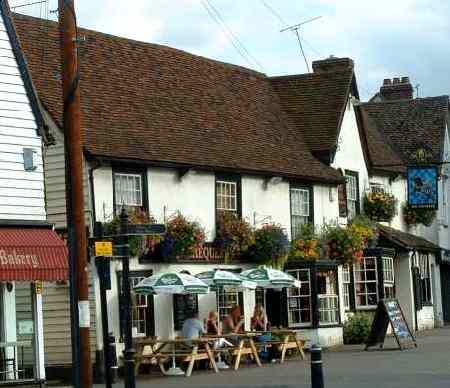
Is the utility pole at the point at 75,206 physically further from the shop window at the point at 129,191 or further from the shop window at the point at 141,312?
the shop window at the point at 141,312

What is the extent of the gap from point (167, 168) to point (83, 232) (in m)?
12.0

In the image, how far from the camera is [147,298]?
94.3 feet

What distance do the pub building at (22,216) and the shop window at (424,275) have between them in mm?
22531

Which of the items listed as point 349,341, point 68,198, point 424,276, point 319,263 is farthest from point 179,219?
point 424,276

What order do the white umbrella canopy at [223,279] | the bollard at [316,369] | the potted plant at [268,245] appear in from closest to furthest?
the bollard at [316,369] → the white umbrella canopy at [223,279] → the potted plant at [268,245]

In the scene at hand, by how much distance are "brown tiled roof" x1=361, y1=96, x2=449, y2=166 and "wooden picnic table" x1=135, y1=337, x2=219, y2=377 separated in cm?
2114

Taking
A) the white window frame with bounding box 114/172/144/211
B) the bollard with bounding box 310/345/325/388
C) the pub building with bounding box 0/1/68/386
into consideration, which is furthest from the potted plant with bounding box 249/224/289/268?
the bollard with bounding box 310/345/325/388

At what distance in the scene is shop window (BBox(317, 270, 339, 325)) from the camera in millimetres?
34844

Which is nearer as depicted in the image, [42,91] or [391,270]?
[42,91]

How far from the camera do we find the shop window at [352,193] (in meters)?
39.3

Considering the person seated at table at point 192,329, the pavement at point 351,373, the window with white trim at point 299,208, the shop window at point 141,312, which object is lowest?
the pavement at point 351,373

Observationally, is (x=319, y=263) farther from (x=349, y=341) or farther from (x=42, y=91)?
(x=42, y=91)

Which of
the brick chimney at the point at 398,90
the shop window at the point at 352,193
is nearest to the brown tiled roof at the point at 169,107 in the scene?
the shop window at the point at 352,193

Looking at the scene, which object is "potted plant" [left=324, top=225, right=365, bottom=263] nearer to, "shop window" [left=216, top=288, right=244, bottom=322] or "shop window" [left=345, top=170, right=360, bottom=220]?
"shop window" [left=345, top=170, right=360, bottom=220]
